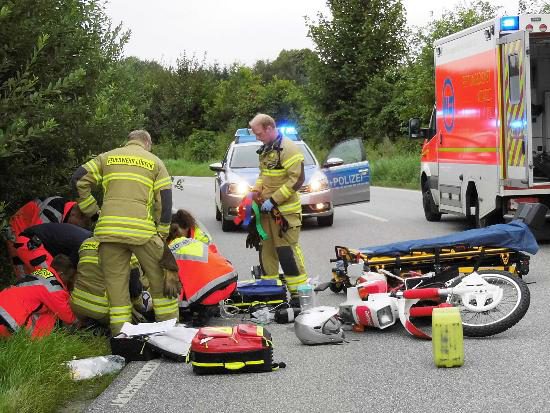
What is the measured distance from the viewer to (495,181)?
1512 cm

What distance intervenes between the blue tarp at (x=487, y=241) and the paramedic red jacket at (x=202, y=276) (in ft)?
5.84

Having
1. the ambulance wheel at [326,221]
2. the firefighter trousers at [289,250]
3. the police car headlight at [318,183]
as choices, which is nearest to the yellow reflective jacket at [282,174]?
the firefighter trousers at [289,250]

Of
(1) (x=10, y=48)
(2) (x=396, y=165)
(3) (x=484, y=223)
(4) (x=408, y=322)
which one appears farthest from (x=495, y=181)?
(2) (x=396, y=165)

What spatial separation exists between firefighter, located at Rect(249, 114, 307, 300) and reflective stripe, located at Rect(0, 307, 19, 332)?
3.03 meters

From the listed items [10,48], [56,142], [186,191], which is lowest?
[186,191]

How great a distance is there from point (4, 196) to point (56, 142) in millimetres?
975

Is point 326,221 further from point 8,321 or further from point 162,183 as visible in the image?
point 8,321

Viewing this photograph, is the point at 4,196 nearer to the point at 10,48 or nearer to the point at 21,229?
the point at 21,229

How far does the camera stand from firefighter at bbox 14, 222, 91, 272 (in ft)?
31.8

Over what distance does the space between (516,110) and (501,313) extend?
6.29 metres

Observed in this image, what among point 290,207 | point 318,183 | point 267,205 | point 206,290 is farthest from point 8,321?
point 318,183

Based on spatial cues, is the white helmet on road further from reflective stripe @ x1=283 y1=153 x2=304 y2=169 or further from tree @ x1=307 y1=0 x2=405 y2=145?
tree @ x1=307 y1=0 x2=405 y2=145

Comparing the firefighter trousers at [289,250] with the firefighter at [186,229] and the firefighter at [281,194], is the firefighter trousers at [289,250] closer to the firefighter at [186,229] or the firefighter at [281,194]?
the firefighter at [281,194]

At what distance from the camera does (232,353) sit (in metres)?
7.73
